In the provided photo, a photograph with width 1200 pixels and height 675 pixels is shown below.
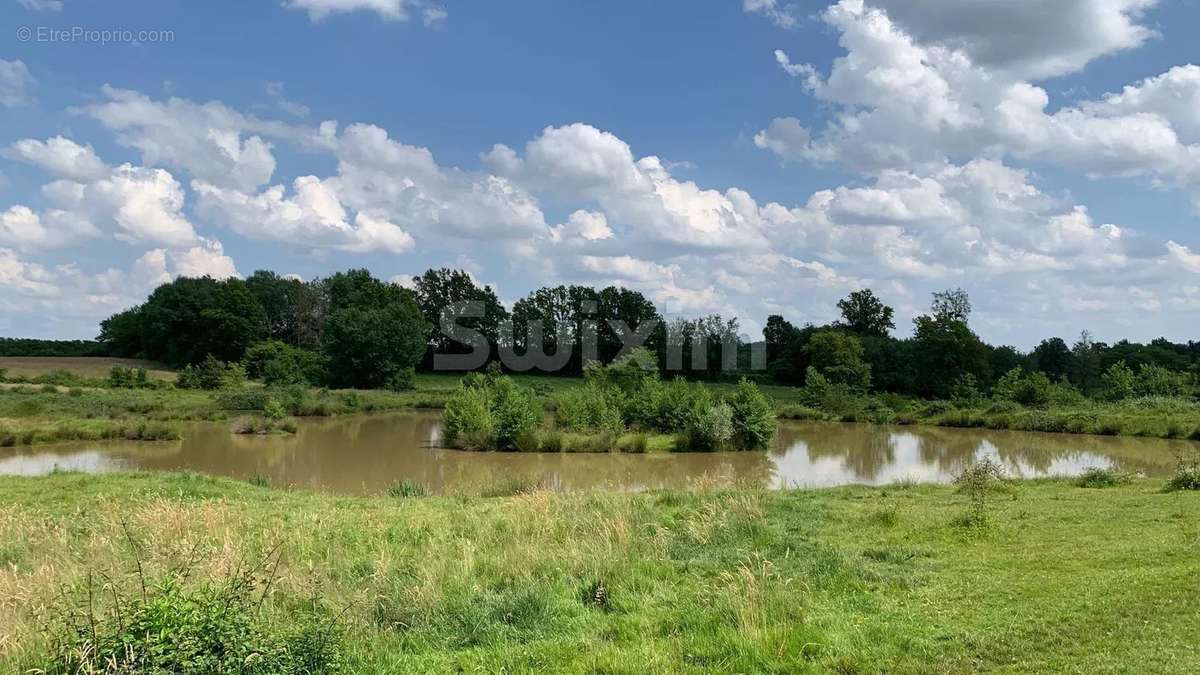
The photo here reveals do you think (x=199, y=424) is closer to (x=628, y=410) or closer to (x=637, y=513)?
(x=628, y=410)

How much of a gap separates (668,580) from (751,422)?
23.3m

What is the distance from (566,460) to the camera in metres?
27.1

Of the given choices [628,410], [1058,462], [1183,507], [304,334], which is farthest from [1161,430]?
[304,334]

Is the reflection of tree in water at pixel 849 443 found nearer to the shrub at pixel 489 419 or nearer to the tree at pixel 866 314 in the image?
the shrub at pixel 489 419

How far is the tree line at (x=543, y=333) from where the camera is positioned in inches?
2443

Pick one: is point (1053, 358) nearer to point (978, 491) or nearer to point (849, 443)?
point (849, 443)

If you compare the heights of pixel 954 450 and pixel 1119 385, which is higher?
pixel 1119 385

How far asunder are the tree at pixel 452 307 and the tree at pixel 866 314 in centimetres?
3962

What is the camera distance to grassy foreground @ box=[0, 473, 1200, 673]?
575cm

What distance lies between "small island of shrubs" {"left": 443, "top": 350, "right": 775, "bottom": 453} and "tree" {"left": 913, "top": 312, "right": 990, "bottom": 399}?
1527 inches

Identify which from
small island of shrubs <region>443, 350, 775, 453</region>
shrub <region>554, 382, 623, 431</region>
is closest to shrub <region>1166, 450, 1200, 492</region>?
small island of shrubs <region>443, 350, 775, 453</region>

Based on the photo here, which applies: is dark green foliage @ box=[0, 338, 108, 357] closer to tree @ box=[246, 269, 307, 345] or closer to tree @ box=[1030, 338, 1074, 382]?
tree @ box=[246, 269, 307, 345]

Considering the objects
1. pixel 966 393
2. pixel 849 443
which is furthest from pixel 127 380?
pixel 966 393

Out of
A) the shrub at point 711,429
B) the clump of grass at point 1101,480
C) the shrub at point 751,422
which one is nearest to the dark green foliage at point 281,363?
the shrub at point 711,429
